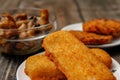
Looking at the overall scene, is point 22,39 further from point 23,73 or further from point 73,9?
point 73,9

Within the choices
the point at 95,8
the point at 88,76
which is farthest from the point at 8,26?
the point at 95,8

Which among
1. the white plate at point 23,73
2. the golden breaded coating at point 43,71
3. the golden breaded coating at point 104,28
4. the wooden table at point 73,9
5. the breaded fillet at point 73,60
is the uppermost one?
the breaded fillet at point 73,60

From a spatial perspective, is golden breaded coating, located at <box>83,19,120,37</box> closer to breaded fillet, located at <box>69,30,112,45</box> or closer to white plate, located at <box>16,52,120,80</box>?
breaded fillet, located at <box>69,30,112,45</box>

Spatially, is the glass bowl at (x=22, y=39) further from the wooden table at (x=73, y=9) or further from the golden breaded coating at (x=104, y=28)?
the golden breaded coating at (x=104, y=28)

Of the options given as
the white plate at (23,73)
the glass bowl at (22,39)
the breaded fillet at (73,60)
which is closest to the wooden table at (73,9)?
the glass bowl at (22,39)

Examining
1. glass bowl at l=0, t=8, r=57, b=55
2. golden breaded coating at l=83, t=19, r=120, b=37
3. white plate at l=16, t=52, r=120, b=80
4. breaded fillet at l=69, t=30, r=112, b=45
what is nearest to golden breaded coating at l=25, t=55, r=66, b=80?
white plate at l=16, t=52, r=120, b=80

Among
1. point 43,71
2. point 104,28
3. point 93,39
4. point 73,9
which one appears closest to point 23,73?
point 43,71
